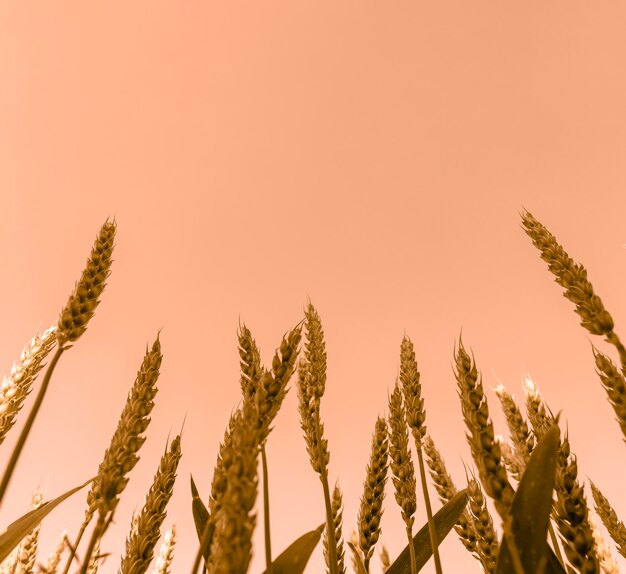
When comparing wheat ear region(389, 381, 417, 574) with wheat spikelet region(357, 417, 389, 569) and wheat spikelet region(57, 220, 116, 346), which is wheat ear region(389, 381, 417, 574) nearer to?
wheat spikelet region(357, 417, 389, 569)

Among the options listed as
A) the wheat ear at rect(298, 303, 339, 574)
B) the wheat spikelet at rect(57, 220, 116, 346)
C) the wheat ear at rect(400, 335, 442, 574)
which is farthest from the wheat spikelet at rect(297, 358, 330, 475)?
the wheat spikelet at rect(57, 220, 116, 346)

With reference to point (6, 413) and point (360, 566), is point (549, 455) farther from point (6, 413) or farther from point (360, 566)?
point (6, 413)

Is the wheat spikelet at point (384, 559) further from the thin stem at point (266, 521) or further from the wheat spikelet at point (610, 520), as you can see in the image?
the thin stem at point (266, 521)

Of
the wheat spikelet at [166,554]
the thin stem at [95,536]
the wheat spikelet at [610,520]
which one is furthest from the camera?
the wheat spikelet at [166,554]

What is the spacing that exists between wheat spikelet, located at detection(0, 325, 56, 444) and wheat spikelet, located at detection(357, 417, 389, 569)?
1593 mm

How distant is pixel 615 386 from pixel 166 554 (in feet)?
9.91

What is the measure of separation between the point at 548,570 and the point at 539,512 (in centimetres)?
29

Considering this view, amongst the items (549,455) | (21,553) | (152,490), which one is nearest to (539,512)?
(549,455)

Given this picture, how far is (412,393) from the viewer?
200cm

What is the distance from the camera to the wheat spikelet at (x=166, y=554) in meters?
2.91

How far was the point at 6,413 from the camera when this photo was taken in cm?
204

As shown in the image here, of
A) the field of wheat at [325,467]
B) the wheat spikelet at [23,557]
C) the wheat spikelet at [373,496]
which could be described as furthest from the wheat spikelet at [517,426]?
the wheat spikelet at [23,557]

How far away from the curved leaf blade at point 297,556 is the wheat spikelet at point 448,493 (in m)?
0.72

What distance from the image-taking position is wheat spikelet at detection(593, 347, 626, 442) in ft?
3.87
